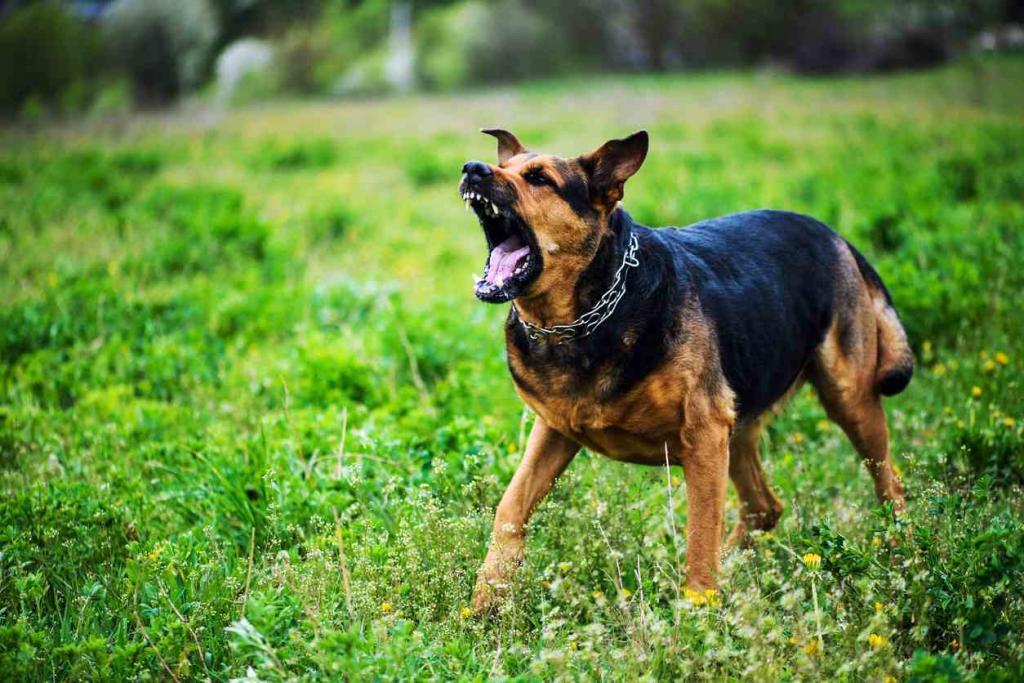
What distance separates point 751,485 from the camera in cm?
513

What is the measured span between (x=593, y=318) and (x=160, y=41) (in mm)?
20255

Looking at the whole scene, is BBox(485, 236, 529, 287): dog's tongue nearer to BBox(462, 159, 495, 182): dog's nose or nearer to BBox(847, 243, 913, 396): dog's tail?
BBox(462, 159, 495, 182): dog's nose

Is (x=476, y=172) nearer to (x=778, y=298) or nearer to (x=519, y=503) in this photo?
(x=519, y=503)

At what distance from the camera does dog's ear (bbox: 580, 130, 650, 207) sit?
4172 mm

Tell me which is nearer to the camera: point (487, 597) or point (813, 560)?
point (813, 560)

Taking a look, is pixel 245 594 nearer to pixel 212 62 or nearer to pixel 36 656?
pixel 36 656

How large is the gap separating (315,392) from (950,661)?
4.19 metres

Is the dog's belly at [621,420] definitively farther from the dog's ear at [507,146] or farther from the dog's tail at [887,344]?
the dog's tail at [887,344]

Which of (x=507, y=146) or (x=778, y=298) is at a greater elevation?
(x=507, y=146)

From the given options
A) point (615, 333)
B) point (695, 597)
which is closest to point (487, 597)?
point (695, 597)

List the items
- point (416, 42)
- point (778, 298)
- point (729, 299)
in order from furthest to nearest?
1. point (416, 42)
2. point (778, 298)
3. point (729, 299)

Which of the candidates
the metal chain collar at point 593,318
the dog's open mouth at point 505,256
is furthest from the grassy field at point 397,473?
the dog's open mouth at point 505,256

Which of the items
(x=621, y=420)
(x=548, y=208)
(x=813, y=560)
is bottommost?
(x=813, y=560)

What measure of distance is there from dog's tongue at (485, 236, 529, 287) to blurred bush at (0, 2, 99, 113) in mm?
18778
